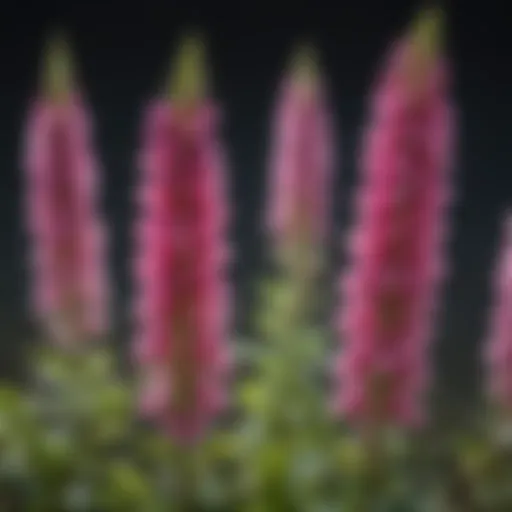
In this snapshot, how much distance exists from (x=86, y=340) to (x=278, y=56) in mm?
308

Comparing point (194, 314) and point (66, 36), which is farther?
point (66, 36)

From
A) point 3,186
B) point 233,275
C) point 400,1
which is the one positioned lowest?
point 233,275

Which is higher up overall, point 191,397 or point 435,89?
point 435,89

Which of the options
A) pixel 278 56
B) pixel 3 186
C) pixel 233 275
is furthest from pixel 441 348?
pixel 3 186

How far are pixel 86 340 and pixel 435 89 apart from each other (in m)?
0.38

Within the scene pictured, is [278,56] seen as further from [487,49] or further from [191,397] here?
[191,397]

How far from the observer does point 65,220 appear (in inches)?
40.3

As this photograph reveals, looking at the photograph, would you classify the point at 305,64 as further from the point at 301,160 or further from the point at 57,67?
the point at 57,67

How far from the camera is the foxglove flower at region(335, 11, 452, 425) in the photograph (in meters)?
0.93

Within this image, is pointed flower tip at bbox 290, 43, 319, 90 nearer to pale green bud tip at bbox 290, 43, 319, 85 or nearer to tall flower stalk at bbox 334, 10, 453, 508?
pale green bud tip at bbox 290, 43, 319, 85

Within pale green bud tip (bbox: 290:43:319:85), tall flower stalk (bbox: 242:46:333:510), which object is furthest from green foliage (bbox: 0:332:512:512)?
pale green bud tip (bbox: 290:43:319:85)

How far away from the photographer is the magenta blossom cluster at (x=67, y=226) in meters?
1.02

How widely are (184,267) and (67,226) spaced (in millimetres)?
116

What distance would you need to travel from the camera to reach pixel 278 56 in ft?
3.69
